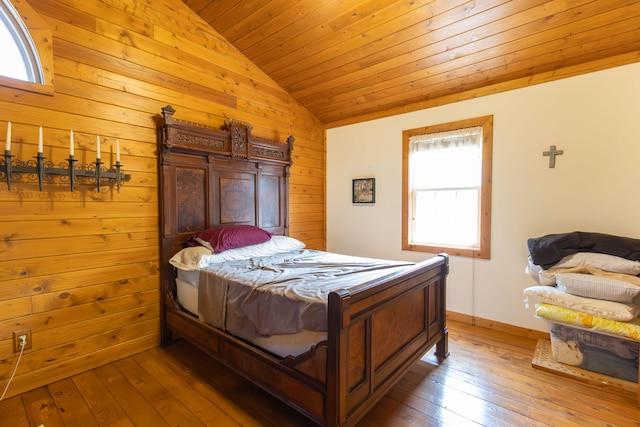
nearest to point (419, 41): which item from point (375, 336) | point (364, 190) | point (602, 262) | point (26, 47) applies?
point (364, 190)

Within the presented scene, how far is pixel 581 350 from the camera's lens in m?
2.27

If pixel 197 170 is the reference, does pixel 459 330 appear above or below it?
below

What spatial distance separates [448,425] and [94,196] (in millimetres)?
2910

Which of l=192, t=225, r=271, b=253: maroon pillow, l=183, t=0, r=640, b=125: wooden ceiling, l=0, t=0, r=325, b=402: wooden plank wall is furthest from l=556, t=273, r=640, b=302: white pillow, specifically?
l=0, t=0, r=325, b=402: wooden plank wall

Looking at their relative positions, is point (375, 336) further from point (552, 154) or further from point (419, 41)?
point (419, 41)

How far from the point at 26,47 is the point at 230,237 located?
1939 mm

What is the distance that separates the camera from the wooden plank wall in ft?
6.73

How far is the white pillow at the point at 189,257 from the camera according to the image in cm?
249

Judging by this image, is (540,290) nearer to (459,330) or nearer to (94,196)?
(459,330)

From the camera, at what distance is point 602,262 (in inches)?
87.8

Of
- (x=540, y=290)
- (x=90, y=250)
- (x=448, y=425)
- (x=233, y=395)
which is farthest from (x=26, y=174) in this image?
(x=540, y=290)

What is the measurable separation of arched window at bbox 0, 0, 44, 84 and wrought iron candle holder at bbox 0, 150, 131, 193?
584 mm

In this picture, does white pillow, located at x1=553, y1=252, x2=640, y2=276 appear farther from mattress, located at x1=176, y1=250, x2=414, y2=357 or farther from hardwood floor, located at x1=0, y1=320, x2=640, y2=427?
mattress, located at x1=176, y1=250, x2=414, y2=357

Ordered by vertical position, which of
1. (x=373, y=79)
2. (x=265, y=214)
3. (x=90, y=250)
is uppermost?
(x=373, y=79)
